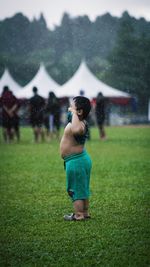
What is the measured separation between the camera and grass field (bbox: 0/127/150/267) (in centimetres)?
486

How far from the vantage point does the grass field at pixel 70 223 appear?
4.86 metres

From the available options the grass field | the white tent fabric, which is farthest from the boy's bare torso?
the white tent fabric

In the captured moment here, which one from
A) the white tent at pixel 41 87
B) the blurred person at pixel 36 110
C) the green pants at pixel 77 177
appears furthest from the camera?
the white tent at pixel 41 87

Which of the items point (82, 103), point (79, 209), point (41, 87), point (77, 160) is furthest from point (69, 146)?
point (41, 87)

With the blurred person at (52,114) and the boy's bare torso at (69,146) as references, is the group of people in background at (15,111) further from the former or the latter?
the boy's bare torso at (69,146)

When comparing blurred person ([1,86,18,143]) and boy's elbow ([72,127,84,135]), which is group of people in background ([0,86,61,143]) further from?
boy's elbow ([72,127,84,135])

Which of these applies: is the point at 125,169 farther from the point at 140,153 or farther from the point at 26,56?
the point at 26,56

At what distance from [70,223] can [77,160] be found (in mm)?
735

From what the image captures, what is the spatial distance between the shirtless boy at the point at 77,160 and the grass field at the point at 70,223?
0.74 ft

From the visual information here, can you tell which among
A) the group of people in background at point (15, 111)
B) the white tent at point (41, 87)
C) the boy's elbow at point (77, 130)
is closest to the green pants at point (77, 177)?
the boy's elbow at point (77, 130)

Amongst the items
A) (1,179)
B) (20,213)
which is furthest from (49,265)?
(1,179)

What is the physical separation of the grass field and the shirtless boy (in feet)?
0.74

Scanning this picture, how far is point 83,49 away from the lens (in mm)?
81812

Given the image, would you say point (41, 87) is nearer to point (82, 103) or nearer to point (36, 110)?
point (36, 110)
